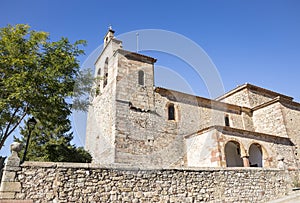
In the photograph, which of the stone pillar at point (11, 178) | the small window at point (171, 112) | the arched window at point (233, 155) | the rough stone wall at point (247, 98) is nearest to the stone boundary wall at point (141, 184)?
the stone pillar at point (11, 178)

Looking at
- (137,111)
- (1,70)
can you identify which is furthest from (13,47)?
(137,111)

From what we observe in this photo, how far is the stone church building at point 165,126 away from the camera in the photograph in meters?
13.2

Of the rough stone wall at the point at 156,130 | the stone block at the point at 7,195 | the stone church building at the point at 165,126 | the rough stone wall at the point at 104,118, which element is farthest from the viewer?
the rough stone wall at the point at 104,118

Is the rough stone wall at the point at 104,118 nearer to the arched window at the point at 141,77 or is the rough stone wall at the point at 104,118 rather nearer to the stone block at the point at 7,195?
the arched window at the point at 141,77

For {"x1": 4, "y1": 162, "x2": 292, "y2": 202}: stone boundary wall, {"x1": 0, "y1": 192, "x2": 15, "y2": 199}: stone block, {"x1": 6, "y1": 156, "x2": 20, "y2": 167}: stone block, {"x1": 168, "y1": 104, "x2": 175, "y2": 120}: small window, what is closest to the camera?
{"x1": 0, "y1": 192, "x2": 15, "y2": 199}: stone block

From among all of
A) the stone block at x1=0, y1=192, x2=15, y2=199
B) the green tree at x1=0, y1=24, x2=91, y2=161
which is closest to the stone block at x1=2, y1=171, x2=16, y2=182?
the stone block at x1=0, y1=192, x2=15, y2=199

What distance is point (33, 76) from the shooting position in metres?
8.89

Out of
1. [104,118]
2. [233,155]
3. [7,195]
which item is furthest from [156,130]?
[7,195]

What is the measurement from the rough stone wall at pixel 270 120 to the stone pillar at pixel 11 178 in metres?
17.2

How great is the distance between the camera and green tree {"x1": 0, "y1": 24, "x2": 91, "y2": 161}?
8.74 metres

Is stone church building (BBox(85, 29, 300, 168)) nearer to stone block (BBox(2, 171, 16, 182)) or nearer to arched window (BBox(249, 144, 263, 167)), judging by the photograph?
arched window (BBox(249, 144, 263, 167))

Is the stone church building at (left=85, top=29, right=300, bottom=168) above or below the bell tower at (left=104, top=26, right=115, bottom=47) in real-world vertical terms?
below

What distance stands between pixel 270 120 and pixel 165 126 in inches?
365

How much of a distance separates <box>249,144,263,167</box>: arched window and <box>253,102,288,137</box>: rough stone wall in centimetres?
320
